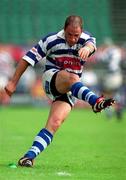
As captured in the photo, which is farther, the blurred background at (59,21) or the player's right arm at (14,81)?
the blurred background at (59,21)

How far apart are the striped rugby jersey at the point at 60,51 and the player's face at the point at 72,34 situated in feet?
0.50

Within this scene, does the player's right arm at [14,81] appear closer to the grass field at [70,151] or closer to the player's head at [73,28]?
the player's head at [73,28]

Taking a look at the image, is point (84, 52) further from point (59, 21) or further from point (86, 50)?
point (59, 21)

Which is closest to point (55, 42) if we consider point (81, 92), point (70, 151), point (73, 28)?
point (73, 28)

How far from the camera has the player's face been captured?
8250 millimetres

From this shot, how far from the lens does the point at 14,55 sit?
26.9m

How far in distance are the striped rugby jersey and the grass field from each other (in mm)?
1208

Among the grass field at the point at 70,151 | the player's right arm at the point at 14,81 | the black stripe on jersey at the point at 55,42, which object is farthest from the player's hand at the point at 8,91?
the grass field at the point at 70,151

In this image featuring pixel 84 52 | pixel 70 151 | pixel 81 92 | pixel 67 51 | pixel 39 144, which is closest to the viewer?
pixel 84 52

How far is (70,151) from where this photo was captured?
36.0 feet

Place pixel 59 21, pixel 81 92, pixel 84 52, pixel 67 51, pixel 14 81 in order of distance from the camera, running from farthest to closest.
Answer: pixel 59 21 < pixel 67 51 < pixel 14 81 < pixel 81 92 < pixel 84 52

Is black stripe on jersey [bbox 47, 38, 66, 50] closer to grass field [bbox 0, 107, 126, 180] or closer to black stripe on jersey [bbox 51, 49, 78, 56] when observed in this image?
black stripe on jersey [bbox 51, 49, 78, 56]

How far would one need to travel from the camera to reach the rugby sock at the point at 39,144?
8.30 m

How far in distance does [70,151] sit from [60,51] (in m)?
2.69
